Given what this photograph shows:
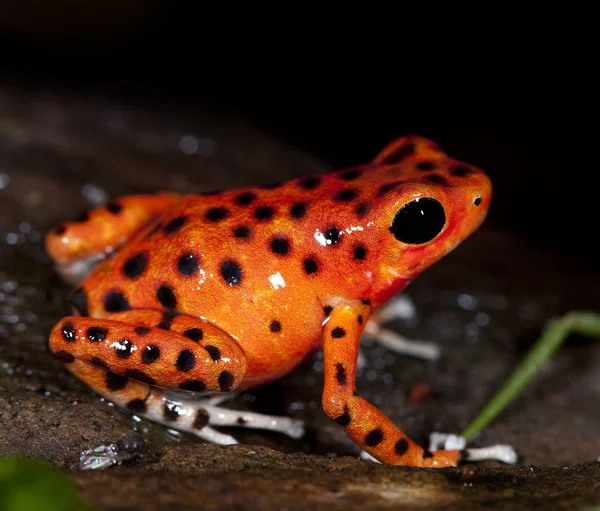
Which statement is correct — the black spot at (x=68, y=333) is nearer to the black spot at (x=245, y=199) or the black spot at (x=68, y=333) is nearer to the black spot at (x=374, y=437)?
the black spot at (x=245, y=199)

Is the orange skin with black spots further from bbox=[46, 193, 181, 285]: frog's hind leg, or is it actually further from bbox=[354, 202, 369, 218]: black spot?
bbox=[46, 193, 181, 285]: frog's hind leg

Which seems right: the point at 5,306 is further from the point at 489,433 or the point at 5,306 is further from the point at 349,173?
the point at 489,433

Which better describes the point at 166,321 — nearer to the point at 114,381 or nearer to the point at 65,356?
the point at 114,381

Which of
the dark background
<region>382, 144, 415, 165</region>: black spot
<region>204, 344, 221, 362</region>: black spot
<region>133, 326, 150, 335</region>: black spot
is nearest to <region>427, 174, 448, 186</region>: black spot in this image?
<region>382, 144, 415, 165</region>: black spot

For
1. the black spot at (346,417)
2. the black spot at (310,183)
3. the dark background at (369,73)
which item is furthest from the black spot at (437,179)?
the dark background at (369,73)

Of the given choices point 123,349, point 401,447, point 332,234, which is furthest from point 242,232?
point 401,447

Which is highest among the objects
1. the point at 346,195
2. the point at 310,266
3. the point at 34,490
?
the point at 346,195

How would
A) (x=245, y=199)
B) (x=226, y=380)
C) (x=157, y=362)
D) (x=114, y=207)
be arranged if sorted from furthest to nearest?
1. (x=114, y=207)
2. (x=245, y=199)
3. (x=226, y=380)
4. (x=157, y=362)

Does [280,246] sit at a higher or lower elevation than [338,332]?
higher

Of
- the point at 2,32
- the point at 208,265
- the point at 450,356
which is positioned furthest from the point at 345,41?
the point at 208,265
